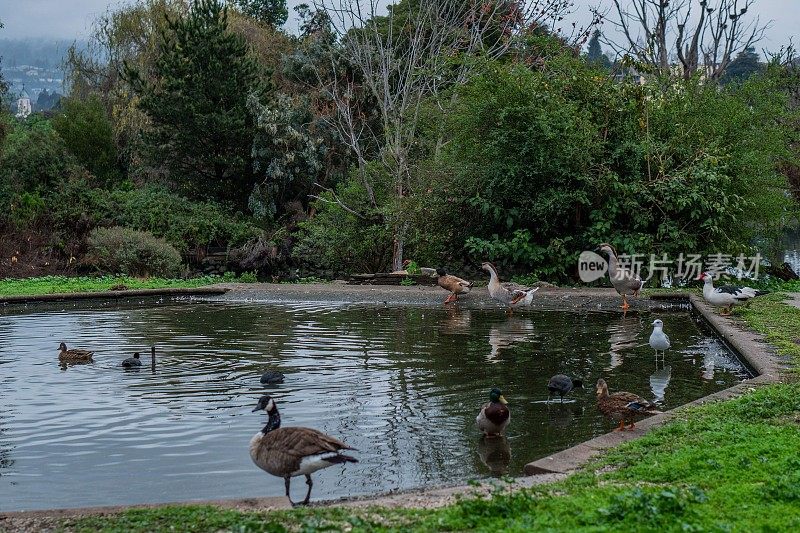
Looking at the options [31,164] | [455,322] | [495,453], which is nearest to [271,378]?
[495,453]

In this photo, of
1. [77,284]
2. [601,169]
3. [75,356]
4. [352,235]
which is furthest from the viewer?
[352,235]

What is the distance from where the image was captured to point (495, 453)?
28.6ft

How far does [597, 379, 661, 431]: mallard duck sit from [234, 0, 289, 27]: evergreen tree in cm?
4300

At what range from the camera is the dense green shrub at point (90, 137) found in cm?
3847

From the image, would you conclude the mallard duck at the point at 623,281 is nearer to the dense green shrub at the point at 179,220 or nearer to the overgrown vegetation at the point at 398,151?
the overgrown vegetation at the point at 398,151

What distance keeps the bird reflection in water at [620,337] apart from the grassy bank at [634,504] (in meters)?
5.33

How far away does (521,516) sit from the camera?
5.79 m

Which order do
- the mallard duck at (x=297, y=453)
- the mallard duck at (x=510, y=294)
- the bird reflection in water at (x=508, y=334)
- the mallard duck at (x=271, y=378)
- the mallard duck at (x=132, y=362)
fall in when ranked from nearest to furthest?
the mallard duck at (x=297, y=453), the mallard duck at (x=271, y=378), the mallard duck at (x=132, y=362), the bird reflection in water at (x=508, y=334), the mallard duck at (x=510, y=294)

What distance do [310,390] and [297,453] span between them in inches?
169

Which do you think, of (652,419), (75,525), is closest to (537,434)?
(652,419)

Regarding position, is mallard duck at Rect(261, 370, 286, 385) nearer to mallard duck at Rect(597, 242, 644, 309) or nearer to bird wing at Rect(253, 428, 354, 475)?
bird wing at Rect(253, 428, 354, 475)

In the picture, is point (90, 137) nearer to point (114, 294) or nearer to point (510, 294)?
point (114, 294)

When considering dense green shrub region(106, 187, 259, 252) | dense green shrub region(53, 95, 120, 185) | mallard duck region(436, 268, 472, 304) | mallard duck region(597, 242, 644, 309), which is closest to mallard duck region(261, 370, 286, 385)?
mallard duck region(436, 268, 472, 304)

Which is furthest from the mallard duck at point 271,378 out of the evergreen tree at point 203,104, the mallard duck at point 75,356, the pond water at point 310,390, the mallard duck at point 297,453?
the evergreen tree at point 203,104
